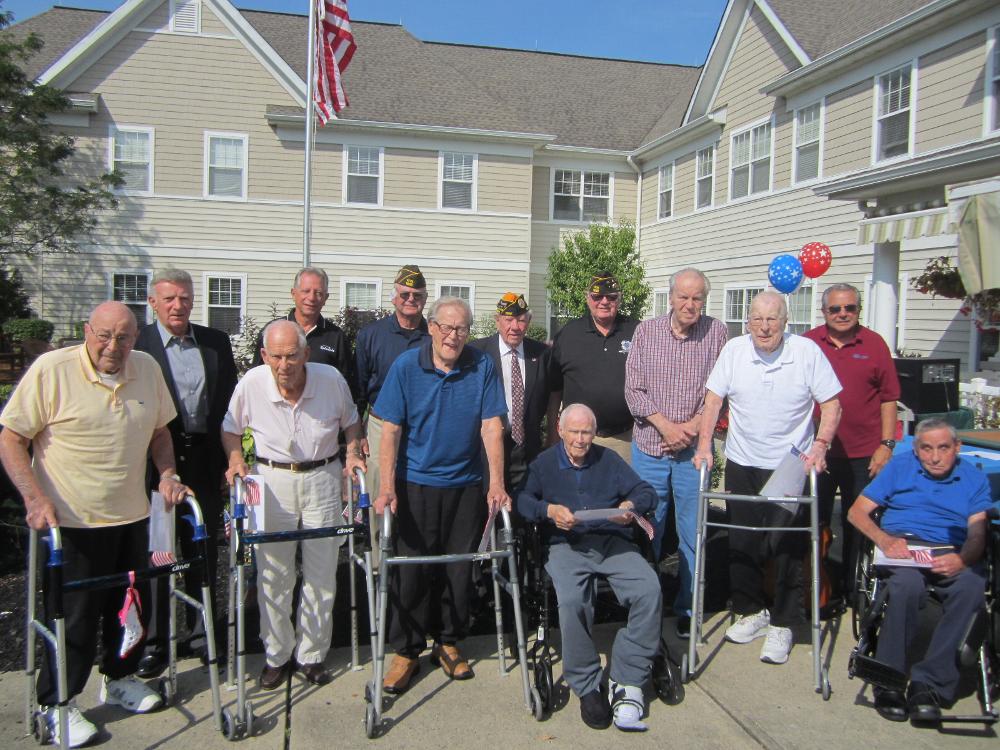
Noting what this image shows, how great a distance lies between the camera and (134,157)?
1686 centimetres

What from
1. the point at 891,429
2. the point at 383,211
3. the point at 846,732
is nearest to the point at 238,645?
the point at 846,732

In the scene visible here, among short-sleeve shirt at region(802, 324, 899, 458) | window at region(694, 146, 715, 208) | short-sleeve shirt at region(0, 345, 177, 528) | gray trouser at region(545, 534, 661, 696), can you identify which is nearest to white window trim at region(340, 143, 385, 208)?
window at region(694, 146, 715, 208)

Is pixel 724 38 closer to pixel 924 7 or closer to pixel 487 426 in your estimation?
pixel 924 7

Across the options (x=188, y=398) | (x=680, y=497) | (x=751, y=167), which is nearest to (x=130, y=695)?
(x=188, y=398)

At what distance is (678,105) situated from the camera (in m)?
20.5

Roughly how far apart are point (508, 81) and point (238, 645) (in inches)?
815

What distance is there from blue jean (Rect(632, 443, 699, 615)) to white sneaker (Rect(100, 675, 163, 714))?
9.04 feet

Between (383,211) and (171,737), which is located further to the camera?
(383,211)

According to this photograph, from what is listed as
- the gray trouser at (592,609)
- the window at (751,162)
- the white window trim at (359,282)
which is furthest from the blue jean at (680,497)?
the white window trim at (359,282)

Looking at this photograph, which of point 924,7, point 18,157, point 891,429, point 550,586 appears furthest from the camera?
point 18,157

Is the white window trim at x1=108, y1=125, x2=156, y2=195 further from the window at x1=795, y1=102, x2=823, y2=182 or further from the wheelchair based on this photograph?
the wheelchair

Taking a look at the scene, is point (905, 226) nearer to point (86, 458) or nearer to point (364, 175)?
point (86, 458)

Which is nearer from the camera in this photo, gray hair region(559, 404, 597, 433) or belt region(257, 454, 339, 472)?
belt region(257, 454, 339, 472)

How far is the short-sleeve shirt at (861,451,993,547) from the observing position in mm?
4062
